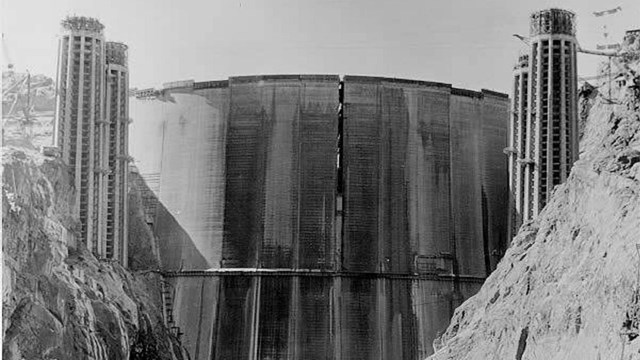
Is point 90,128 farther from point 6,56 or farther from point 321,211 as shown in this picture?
point 6,56

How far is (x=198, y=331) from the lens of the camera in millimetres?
30047

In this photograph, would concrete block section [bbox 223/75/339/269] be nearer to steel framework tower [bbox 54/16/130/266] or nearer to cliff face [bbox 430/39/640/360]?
steel framework tower [bbox 54/16/130/266]

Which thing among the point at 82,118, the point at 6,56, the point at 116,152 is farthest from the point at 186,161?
the point at 6,56

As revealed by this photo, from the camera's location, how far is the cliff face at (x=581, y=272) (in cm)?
1850

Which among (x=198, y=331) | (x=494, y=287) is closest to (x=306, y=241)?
(x=198, y=331)

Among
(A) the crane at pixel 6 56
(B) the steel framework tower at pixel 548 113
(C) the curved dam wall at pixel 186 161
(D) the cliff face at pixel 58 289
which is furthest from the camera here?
(C) the curved dam wall at pixel 186 161

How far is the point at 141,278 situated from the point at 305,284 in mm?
3965

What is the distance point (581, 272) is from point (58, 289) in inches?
394

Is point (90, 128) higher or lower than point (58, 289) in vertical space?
higher

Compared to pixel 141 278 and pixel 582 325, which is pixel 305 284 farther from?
pixel 582 325

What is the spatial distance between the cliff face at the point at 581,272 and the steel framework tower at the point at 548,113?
128cm

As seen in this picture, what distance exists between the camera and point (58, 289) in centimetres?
2406

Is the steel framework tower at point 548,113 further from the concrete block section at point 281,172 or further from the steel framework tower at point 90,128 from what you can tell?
the steel framework tower at point 90,128

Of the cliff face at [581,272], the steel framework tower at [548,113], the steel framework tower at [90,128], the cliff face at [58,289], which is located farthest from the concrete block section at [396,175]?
the steel framework tower at [90,128]
